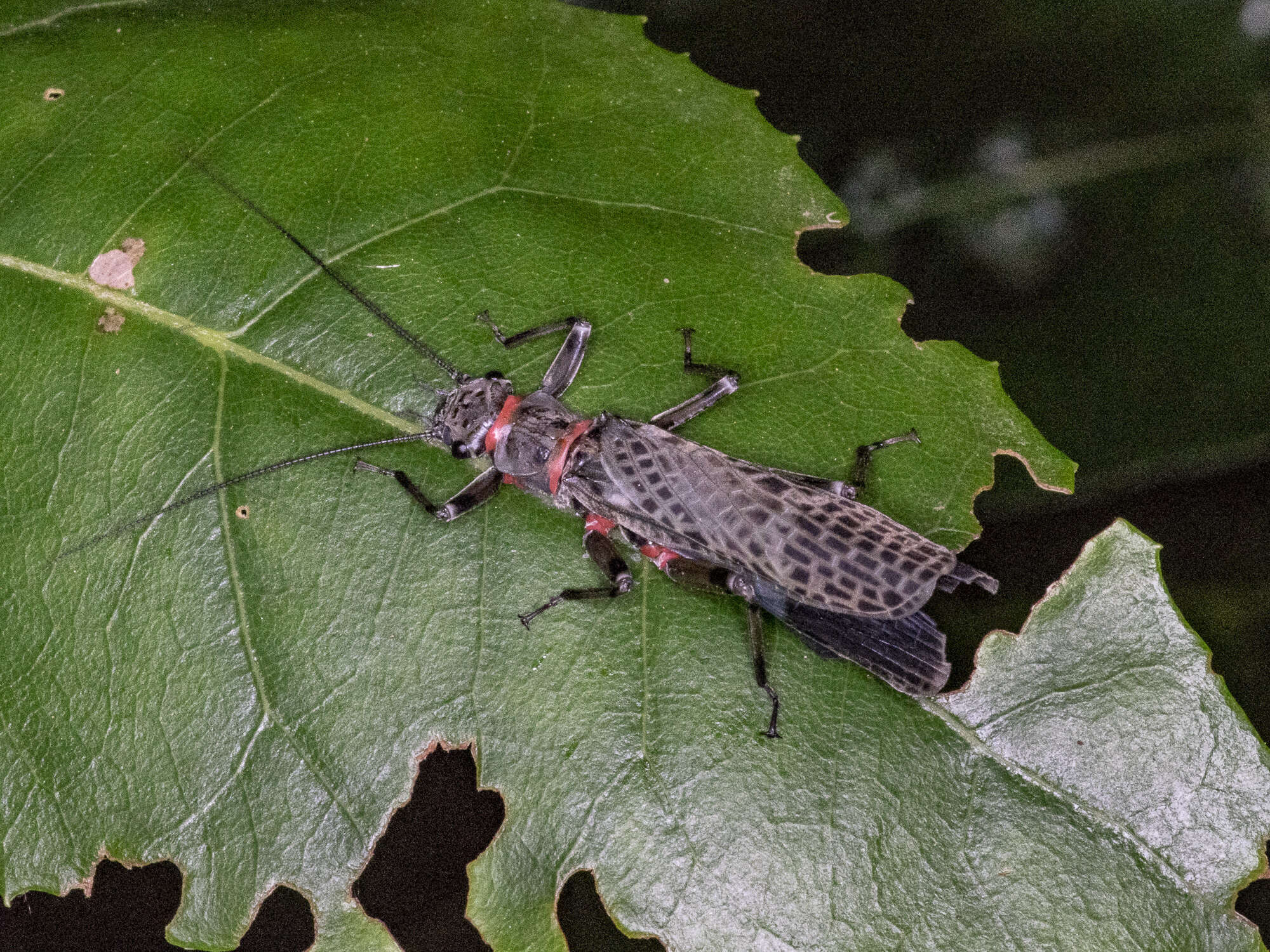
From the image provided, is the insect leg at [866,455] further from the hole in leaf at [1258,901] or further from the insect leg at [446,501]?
the hole in leaf at [1258,901]

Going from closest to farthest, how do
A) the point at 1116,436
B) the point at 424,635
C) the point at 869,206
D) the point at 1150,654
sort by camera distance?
1. the point at 1150,654
2. the point at 424,635
3. the point at 1116,436
4. the point at 869,206

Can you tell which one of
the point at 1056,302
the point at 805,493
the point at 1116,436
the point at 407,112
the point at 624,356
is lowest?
the point at 1116,436

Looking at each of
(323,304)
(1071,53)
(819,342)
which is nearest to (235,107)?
(323,304)

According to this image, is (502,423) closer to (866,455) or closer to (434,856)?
(866,455)

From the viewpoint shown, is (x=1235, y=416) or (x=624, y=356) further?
(x=1235, y=416)

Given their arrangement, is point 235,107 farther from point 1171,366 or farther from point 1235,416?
point 1235,416

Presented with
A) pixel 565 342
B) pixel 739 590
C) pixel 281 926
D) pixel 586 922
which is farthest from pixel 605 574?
pixel 281 926

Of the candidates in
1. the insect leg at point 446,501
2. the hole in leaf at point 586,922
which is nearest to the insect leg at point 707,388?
the insect leg at point 446,501
